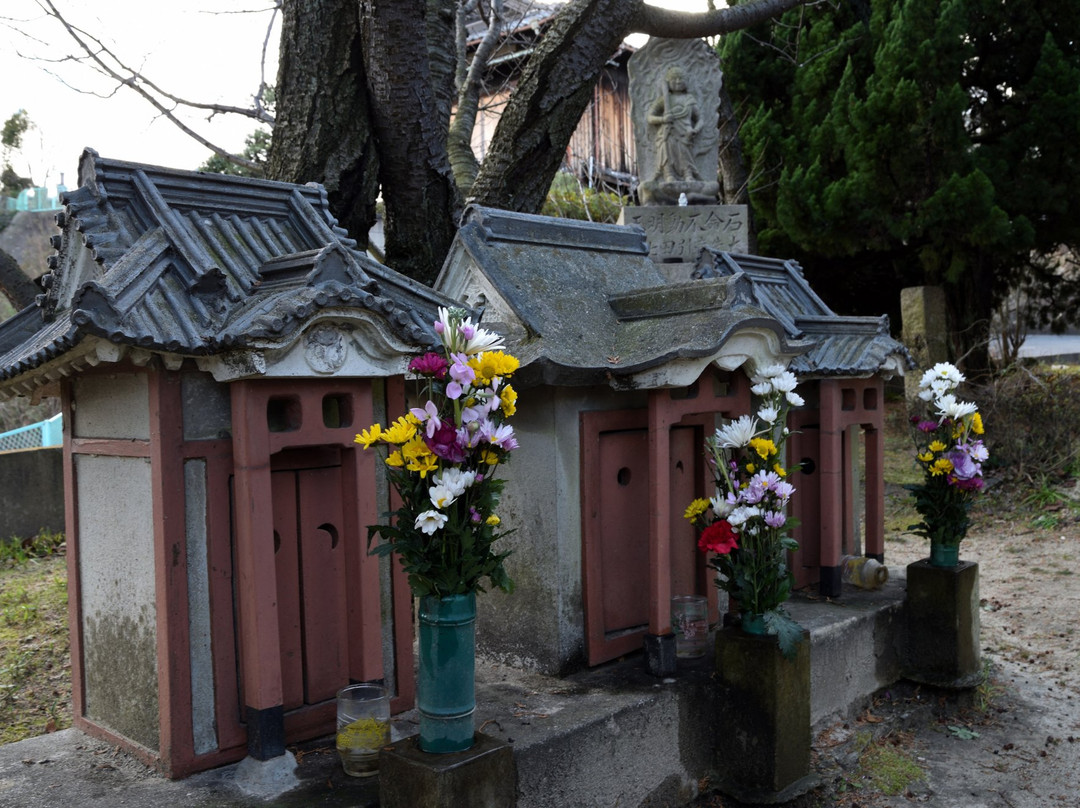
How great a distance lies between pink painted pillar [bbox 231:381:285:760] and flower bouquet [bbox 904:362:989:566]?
4358mm

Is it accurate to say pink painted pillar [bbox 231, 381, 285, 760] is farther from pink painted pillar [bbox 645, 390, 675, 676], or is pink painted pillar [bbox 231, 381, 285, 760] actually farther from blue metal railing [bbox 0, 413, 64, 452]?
blue metal railing [bbox 0, 413, 64, 452]

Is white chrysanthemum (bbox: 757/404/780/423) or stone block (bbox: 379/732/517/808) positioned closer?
stone block (bbox: 379/732/517/808)

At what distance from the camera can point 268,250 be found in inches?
160

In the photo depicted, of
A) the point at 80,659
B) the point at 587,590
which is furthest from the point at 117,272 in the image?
the point at 587,590

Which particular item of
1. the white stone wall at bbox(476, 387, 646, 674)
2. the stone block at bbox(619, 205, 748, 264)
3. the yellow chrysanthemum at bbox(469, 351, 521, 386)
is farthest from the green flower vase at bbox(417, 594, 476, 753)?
the stone block at bbox(619, 205, 748, 264)

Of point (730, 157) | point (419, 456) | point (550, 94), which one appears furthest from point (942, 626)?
point (730, 157)

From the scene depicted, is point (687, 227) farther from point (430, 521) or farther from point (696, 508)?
point (430, 521)

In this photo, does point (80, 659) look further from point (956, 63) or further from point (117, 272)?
point (956, 63)

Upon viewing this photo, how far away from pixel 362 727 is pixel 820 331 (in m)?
4.22

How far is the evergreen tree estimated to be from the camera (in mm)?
12094

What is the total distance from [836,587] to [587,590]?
2317 mm

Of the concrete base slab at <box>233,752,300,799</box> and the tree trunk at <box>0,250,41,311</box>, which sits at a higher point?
the tree trunk at <box>0,250,41,311</box>

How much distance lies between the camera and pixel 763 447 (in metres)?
4.65

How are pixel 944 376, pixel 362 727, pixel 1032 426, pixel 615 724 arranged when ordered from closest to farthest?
pixel 362 727, pixel 615 724, pixel 944 376, pixel 1032 426
